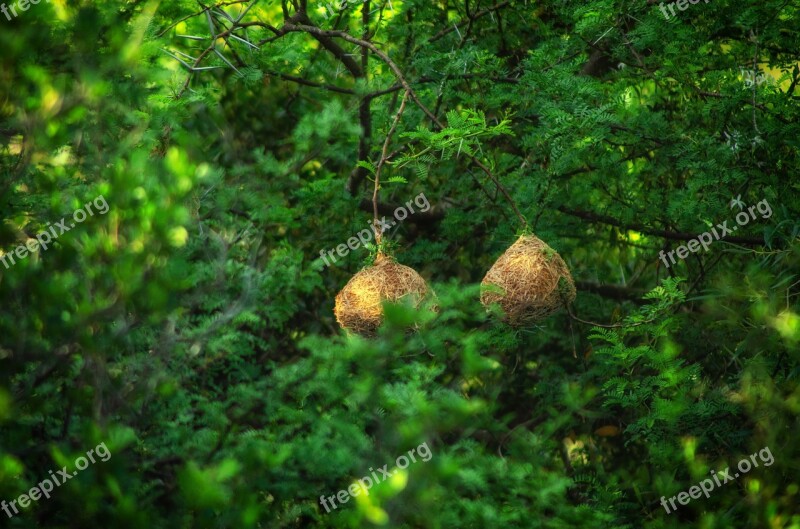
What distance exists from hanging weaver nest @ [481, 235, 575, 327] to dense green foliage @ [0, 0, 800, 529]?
0.15 metres

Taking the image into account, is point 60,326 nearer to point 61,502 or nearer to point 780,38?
point 61,502


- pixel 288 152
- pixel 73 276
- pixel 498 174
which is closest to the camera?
pixel 73 276

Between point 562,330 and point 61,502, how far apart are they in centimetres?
353

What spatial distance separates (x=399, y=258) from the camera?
4.72m

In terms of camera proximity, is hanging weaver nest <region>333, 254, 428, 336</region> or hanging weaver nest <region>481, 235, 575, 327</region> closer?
hanging weaver nest <region>333, 254, 428, 336</region>

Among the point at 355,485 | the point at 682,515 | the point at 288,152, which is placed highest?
the point at 288,152

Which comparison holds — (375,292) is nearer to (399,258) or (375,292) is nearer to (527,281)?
(527,281)

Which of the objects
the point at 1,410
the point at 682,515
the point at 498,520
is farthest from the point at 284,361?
the point at 1,410

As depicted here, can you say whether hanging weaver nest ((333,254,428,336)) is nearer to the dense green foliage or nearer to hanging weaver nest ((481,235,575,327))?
the dense green foliage

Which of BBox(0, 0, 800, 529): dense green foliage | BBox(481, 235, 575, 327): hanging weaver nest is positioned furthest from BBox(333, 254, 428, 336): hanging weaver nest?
BBox(481, 235, 575, 327): hanging weaver nest

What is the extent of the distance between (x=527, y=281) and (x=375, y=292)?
57 cm

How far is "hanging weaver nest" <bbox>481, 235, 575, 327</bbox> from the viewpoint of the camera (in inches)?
128

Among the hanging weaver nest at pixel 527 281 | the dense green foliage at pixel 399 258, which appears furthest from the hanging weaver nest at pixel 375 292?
the hanging weaver nest at pixel 527 281

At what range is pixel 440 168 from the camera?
4762mm
